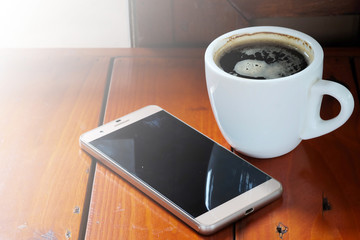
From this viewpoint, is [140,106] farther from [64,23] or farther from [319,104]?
[64,23]

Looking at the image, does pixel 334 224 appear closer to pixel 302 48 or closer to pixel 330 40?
pixel 302 48

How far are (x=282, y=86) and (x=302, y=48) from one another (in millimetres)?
87

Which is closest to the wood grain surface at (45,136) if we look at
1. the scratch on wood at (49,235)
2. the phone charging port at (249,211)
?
the scratch on wood at (49,235)

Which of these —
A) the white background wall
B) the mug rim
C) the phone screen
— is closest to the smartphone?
the phone screen

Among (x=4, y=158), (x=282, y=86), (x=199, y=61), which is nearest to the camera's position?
(x=282, y=86)


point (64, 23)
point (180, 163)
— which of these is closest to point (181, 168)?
point (180, 163)

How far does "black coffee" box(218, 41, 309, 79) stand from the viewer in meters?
0.54

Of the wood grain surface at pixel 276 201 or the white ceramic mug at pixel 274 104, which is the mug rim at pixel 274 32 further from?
the wood grain surface at pixel 276 201

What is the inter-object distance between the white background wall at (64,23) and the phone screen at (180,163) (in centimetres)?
44

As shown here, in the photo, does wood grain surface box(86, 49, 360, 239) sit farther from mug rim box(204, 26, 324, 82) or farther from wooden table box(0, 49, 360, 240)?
mug rim box(204, 26, 324, 82)

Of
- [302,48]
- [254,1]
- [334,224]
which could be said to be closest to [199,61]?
[254,1]

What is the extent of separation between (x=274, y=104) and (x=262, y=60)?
2.9 inches

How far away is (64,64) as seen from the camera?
0.76m

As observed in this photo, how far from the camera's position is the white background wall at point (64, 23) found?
1021 mm
